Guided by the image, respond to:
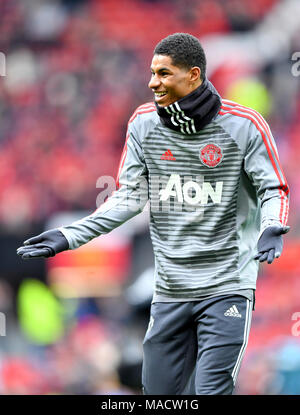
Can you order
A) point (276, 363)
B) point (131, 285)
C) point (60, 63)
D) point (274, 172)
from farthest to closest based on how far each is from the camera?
point (60, 63) < point (131, 285) < point (276, 363) < point (274, 172)

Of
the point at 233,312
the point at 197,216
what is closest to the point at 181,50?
the point at 197,216

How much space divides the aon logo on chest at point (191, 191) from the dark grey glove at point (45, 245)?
1.59 ft

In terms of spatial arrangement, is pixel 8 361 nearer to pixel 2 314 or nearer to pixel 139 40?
pixel 2 314

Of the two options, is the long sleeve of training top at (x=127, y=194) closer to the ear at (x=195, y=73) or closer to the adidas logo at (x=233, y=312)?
the ear at (x=195, y=73)

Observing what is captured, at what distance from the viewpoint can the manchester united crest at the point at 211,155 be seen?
3.75m

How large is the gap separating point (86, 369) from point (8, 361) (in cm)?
91

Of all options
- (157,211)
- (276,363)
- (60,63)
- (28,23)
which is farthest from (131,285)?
(157,211)

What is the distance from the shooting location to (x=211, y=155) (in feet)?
12.3

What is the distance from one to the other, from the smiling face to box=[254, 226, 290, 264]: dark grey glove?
0.70 metres

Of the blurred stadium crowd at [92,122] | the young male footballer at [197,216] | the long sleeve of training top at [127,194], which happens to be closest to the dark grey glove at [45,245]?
the young male footballer at [197,216]

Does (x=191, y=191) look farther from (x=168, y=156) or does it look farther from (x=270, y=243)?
(x=270, y=243)

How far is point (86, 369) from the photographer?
952 centimetres

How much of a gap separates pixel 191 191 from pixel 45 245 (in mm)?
669

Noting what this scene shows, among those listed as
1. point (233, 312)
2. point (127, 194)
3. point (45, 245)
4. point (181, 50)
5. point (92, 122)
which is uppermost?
point (181, 50)
